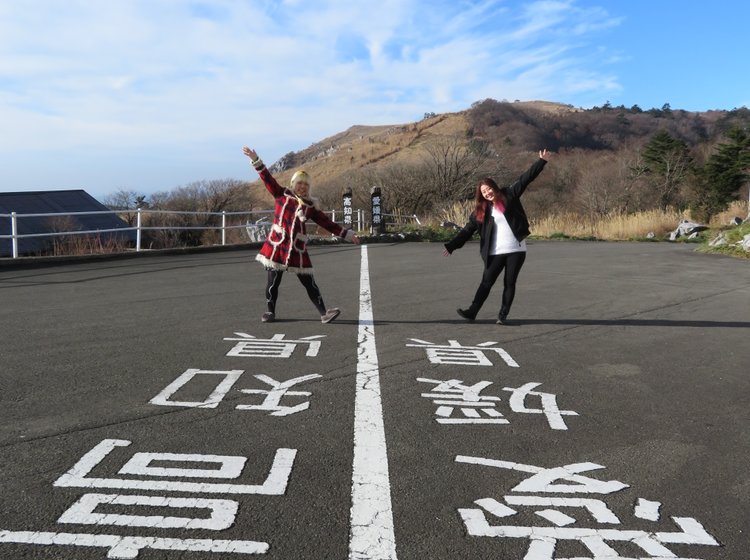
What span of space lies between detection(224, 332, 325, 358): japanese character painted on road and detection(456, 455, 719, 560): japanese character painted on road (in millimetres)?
2875

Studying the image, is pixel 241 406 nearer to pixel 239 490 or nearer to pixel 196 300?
pixel 239 490

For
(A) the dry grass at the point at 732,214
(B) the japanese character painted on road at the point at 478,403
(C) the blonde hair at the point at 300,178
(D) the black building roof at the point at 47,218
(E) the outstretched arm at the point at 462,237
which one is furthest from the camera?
(A) the dry grass at the point at 732,214

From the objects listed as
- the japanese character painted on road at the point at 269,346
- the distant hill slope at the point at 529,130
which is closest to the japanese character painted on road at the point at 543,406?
the japanese character painted on road at the point at 269,346

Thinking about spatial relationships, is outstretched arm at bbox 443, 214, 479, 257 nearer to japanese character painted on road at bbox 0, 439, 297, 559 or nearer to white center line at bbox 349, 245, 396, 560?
white center line at bbox 349, 245, 396, 560

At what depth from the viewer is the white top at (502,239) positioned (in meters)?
7.07

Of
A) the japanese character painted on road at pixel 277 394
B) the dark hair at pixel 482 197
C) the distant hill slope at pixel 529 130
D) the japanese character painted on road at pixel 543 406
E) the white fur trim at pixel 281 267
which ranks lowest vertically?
the japanese character painted on road at pixel 543 406

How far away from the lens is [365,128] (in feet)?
651

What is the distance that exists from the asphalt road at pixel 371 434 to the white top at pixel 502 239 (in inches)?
33.5

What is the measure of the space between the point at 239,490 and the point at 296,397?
4.63 ft

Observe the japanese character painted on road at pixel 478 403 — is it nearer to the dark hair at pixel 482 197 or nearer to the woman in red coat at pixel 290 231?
the woman in red coat at pixel 290 231

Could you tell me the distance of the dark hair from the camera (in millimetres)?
7047

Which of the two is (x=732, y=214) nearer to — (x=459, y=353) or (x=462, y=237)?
(x=462, y=237)

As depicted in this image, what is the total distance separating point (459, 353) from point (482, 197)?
221 cm

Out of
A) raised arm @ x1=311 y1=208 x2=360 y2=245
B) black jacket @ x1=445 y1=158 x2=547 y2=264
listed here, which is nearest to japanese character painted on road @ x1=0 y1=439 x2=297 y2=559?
raised arm @ x1=311 y1=208 x2=360 y2=245
